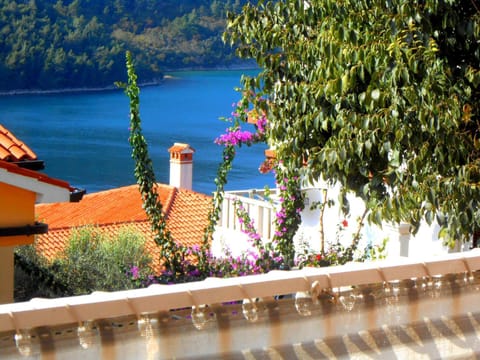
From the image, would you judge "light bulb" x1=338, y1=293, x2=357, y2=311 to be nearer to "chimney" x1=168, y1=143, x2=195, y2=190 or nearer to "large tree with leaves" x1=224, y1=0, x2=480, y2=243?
"large tree with leaves" x1=224, y1=0, x2=480, y2=243

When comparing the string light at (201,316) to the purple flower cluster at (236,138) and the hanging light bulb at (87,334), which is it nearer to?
the hanging light bulb at (87,334)

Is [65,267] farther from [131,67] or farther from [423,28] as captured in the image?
[423,28]

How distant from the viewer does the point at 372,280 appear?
2.21 m

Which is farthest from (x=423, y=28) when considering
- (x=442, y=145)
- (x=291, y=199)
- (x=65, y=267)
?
(x=65, y=267)

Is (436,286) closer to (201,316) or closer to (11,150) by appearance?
(201,316)

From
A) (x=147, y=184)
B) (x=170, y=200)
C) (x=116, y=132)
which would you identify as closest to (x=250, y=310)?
(x=147, y=184)

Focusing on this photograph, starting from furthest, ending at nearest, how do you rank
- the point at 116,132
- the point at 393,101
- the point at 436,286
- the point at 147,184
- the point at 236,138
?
the point at 116,132 < the point at 236,138 < the point at 147,184 < the point at 393,101 < the point at 436,286

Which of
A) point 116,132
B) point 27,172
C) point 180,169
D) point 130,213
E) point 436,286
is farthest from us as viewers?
point 116,132

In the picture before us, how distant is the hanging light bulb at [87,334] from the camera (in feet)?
6.25

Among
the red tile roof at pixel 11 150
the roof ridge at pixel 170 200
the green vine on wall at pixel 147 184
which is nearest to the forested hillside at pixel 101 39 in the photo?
the roof ridge at pixel 170 200

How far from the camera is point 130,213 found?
64.5 feet

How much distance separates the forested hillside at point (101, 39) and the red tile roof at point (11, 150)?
225 ft

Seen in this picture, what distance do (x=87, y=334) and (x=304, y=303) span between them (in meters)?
0.54

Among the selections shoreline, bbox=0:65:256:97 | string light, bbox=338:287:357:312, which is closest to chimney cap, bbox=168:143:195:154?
string light, bbox=338:287:357:312
